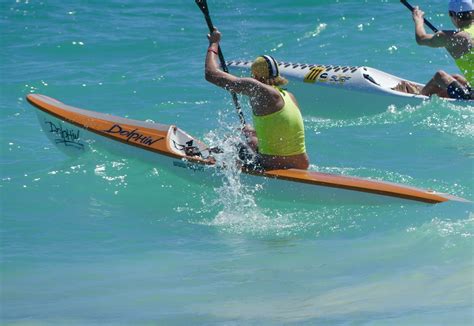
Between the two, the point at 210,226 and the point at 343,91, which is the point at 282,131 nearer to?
the point at 210,226

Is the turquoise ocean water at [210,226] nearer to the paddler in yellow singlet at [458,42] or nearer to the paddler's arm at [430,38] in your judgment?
the paddler in yellow singlet at [458,42]

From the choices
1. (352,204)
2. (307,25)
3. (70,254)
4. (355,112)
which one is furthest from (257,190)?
(307,25)

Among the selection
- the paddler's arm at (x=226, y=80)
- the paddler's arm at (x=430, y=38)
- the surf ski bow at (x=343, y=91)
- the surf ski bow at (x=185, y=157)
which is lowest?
the surf ski bow at (x=343, y=91)

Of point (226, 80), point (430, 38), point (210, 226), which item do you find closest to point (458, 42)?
point (430, 38)

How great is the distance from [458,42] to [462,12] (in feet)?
1.04

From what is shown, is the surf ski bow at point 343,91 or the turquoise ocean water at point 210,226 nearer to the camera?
the turquoise ocean water at point 210,226

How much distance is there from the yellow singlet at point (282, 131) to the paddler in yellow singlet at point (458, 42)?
309cm

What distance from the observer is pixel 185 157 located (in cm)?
862

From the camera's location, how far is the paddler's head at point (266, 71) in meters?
7.77

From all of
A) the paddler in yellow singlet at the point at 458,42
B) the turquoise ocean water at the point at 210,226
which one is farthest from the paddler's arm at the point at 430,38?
the turquoise ocean water at the point at 210,226

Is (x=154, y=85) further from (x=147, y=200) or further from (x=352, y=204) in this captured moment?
(x=352, y=204)

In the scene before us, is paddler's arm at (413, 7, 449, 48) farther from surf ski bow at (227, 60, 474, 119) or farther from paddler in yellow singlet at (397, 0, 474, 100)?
surf ski bow at (227, 60, 474, 119)

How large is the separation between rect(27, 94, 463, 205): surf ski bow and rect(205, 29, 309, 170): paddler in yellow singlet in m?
0.14

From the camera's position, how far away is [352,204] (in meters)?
7.85
